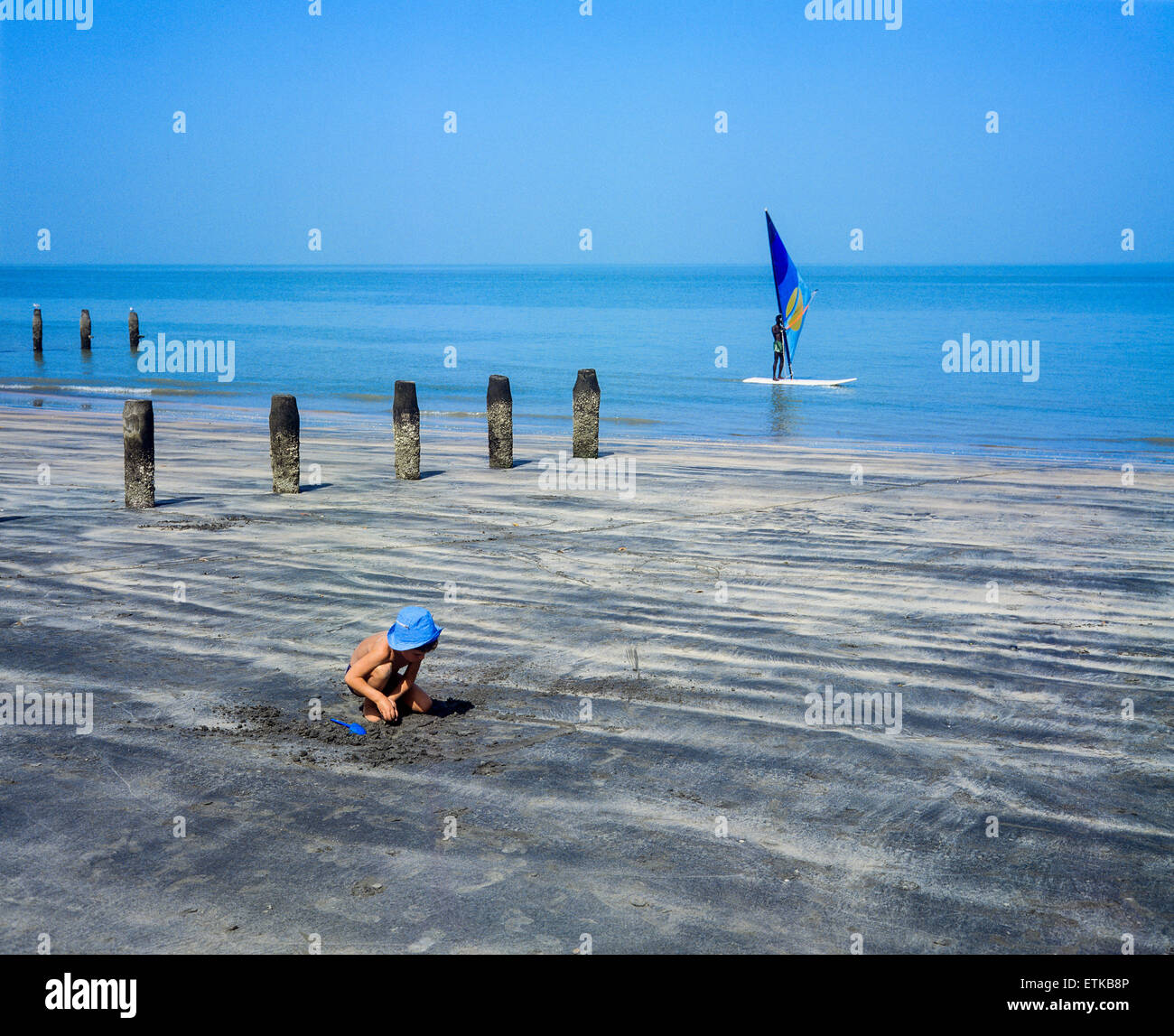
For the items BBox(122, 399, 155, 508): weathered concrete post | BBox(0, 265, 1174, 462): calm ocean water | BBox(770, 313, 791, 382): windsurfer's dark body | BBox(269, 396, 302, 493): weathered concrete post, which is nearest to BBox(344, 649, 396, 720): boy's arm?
BBox(122, 399, 155, 508): weathered concrete post

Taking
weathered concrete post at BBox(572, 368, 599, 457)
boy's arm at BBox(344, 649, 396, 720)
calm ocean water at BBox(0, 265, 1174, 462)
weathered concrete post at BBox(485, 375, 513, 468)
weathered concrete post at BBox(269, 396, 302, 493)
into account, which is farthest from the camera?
calm ocean water at BBox(0, 265, 1174, 462)

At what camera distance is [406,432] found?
15766 mm

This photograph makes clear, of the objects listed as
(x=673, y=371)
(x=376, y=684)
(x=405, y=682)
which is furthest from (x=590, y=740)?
(x=673, y=371)

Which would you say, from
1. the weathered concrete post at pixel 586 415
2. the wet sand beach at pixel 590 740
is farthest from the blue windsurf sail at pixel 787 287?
the wet sand beach at pixel 590 740

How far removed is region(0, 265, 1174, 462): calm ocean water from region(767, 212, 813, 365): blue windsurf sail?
226 cm

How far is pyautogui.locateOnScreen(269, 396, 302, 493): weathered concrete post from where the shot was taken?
1438 centimetres

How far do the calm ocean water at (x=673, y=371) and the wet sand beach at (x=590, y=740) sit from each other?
15.2 metres

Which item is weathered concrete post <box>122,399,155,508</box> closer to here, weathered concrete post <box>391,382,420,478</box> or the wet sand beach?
the wet sand beach

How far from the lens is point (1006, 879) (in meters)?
5.09

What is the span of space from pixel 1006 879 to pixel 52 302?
376 feet

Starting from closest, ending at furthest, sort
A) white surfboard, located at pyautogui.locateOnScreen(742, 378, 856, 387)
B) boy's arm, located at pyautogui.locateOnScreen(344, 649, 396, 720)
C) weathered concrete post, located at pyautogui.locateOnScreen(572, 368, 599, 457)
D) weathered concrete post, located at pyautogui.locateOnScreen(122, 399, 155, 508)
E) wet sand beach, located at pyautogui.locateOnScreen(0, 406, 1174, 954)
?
1. wet sand beach, located at pyautogui.locateOnScreen(0, 406, 1174, 954)
2. boy's arm, located at pyautogui.locateOnScreen(344, 649, 396, 720)
3. weathered concrete post, located at pyautogui.locateOnScreen(122, 399, 155, 508)
4. weathered concrete post, located at pyautogui.locateOnScreen(572, 368, 599, 457)
5. white surfboard, located at pyautogui.locateOnScreen(742, 378, 856, 387)

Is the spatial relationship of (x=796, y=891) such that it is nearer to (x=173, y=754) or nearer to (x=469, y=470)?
(x=173, y=754)

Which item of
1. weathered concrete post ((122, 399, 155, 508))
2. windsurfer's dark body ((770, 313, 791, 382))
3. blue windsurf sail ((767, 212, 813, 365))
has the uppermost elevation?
blue windsurf sail ((767, 212, 813, 365))
